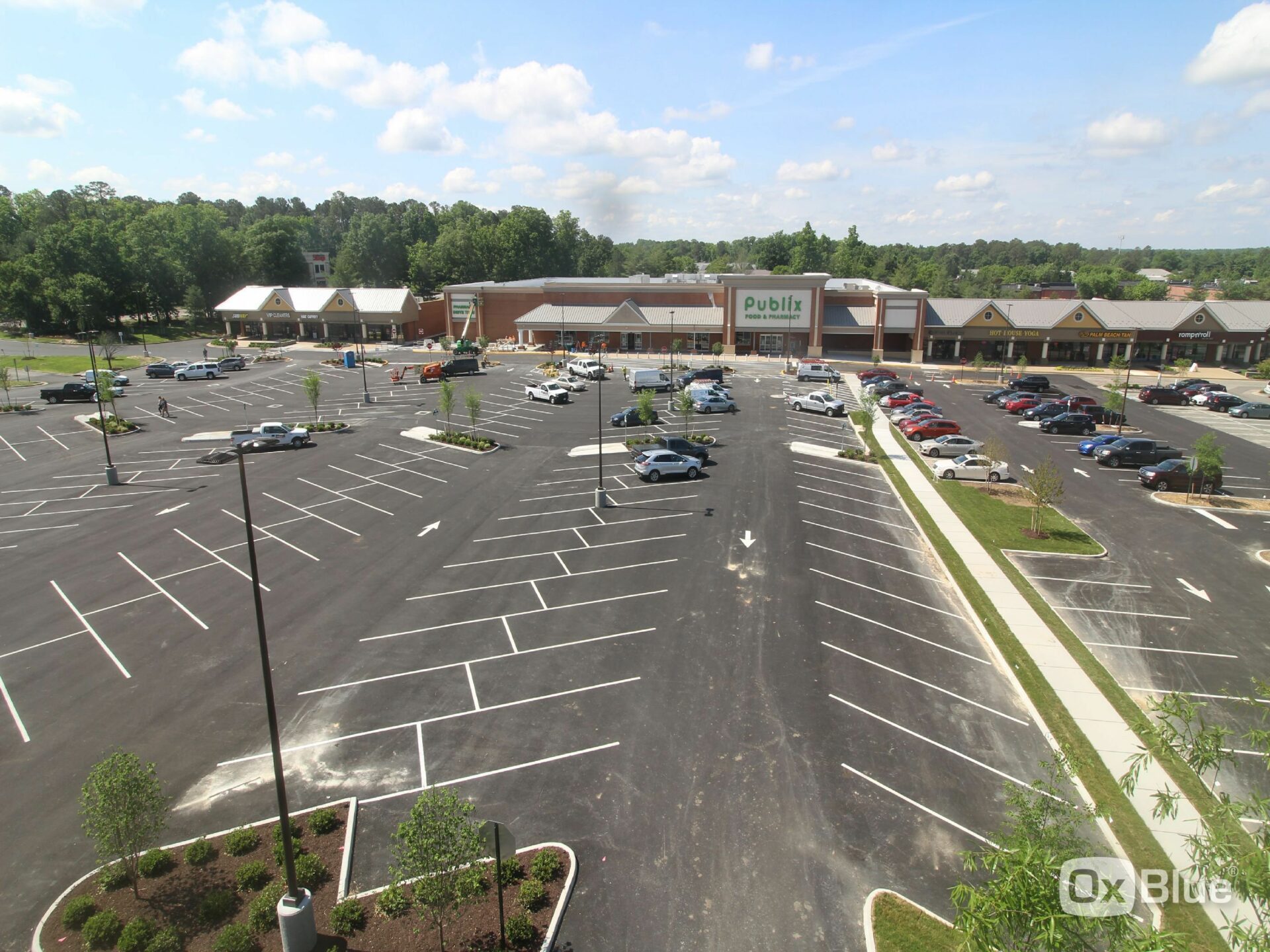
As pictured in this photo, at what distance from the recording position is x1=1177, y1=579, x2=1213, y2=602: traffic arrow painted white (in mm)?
23812

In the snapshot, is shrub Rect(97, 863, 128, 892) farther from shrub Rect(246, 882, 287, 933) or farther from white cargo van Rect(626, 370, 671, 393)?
white cargo van Rect(626, 370, 671, 393)

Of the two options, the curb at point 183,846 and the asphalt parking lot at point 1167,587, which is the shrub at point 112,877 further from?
the asphalt parking lot at point 1167,587

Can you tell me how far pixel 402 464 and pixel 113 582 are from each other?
53.4ft

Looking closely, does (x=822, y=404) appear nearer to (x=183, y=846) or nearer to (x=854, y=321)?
(x=854, y=321)

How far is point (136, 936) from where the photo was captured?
37.0 feet

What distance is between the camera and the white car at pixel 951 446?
1608 inches

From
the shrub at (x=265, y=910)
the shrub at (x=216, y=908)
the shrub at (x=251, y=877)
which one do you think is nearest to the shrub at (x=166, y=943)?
the shrub at (x=216, y=908)

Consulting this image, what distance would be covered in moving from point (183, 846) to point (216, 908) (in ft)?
6.98

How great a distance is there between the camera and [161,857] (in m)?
12.9

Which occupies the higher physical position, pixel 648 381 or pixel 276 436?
pixel 648 381

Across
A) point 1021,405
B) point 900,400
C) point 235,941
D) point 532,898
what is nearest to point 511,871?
point 532,898

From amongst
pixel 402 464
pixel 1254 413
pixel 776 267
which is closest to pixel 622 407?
pixel 402 464

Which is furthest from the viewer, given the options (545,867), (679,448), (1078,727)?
(679,448)

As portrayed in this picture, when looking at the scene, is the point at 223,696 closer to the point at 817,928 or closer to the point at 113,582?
the point at 113,582
